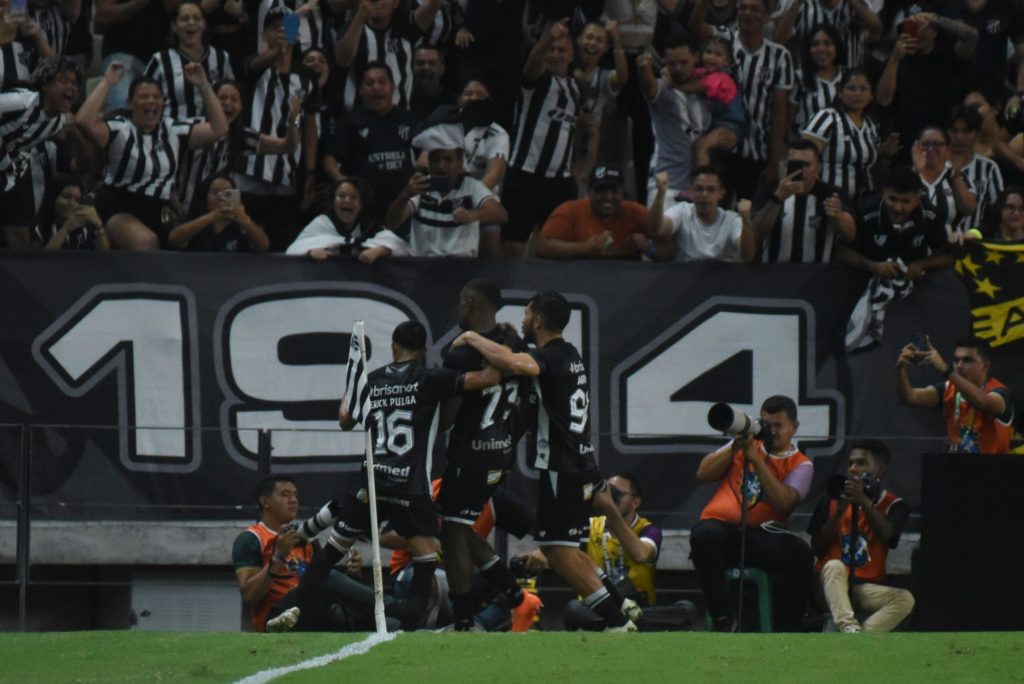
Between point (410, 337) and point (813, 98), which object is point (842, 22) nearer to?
point (813, 98)

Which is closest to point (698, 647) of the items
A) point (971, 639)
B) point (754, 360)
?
point (971, 639)

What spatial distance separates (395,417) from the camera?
428 inches

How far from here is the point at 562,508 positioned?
1081cm

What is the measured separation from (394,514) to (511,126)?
5030mm

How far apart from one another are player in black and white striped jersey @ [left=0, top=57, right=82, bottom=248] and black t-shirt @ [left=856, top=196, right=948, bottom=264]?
5.86m

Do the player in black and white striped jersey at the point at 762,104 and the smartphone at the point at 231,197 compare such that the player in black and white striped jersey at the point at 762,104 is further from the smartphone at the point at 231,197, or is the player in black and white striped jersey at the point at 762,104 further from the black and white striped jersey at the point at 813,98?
the smartphone at the point at 231,197

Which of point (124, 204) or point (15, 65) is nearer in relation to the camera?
point (15, 65)

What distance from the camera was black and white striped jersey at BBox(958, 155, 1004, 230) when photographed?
47.8 feet

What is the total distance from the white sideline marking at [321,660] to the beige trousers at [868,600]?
11.2 ft

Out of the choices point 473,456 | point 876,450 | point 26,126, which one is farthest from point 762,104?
point 26,126

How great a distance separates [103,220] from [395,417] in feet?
12.7

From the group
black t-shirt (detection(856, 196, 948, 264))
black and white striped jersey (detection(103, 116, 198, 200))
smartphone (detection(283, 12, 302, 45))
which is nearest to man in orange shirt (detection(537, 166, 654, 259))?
black t-shirt (detection(856, 196, 948, 264))

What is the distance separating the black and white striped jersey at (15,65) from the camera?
13359mm

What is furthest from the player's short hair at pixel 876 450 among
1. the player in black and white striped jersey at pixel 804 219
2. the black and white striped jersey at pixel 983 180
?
the black and white striped jersey at pixel 983 180
